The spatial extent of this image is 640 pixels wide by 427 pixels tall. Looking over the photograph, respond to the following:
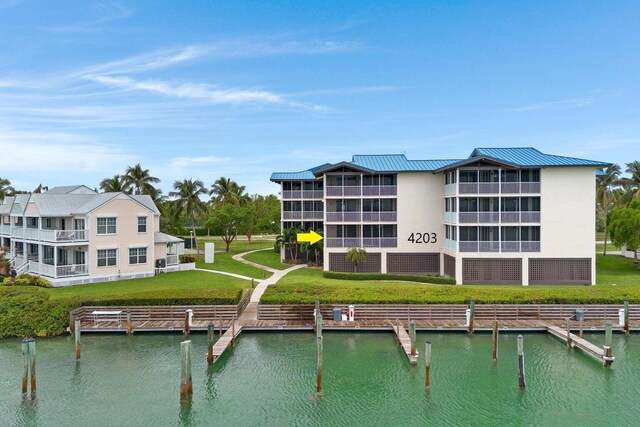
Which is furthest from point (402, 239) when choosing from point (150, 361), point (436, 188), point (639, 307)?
point (150, 361)

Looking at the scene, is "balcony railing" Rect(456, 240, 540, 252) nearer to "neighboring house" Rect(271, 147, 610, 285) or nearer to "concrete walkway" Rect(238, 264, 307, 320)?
"neighboring house" Rect(271, 147, 610, 285)

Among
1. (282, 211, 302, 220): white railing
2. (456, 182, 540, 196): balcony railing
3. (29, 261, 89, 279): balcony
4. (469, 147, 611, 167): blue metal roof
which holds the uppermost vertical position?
(469, 147, 611, 167): blue metal roof

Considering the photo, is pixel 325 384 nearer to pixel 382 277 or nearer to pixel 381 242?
pixel 382 277

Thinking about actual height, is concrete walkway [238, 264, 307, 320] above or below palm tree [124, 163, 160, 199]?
below

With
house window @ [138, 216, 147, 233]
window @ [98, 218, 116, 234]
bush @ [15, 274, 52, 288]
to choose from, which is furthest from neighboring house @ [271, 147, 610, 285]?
bush @ [15, 274, 52, 288]

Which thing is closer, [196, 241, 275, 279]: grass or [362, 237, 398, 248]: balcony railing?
[362, 237, 398, 248]: balcony railing

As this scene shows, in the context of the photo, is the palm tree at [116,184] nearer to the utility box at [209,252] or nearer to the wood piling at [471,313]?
the utility box at [209,252]

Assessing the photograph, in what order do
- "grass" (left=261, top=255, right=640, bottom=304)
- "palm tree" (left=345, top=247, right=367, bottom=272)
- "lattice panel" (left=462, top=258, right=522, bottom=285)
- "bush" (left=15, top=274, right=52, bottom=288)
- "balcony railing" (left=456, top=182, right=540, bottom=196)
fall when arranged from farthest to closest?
"palm tree" (left=345, top=247, right=367, bottom=272) → "lattice panel" (left=462, top=258, right=522, bottom=285) → "balcony railing" (left=456, top=182, right=540, bottom=196) → "bush" (left=15, top=274, right=52, bottom=288) → "grass" (left=261, top=255, right=640, bottom=304)
